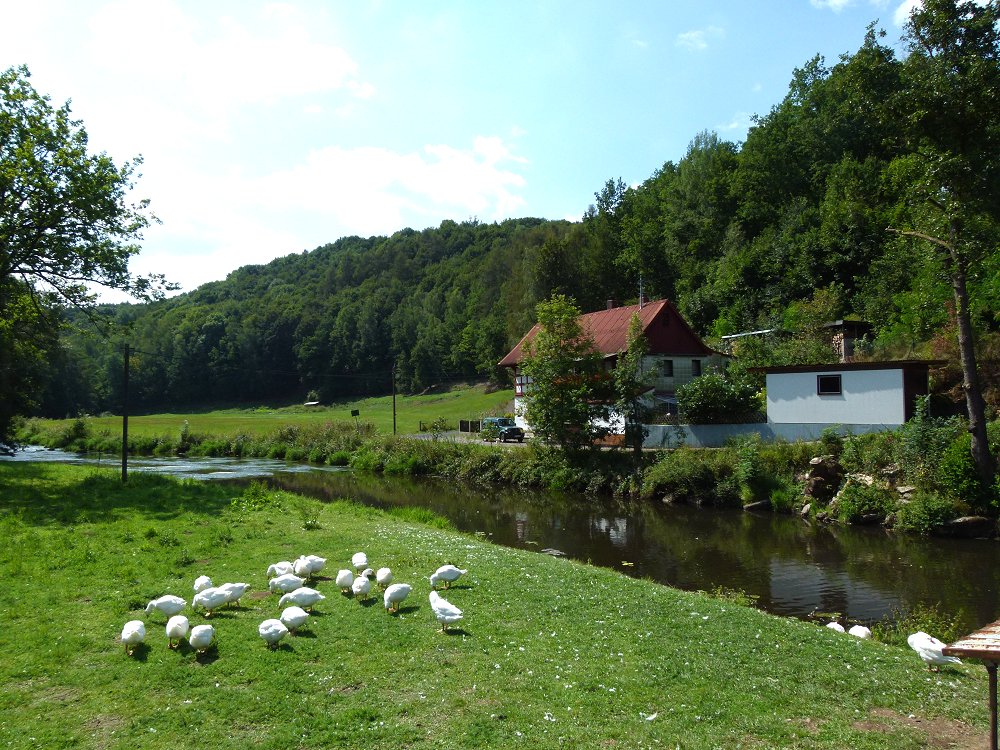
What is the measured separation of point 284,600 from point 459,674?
350cm

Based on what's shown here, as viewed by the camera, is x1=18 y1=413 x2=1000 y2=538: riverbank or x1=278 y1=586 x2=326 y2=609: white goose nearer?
x1=278 y1=586 x2=326 y2=609: white goose

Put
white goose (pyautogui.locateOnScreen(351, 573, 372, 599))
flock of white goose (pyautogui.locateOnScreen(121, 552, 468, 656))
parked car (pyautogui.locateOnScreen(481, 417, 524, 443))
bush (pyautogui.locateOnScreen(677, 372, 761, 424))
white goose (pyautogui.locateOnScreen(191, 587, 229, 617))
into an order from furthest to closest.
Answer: parked car (pyautogui.locateOnScreen(481, 417, 524, 443)) → bush (pyautogui.locateOnScreen(677, 372, 761, 424)) → white goose (pyautogui.locateOnScreen(351, 573, 372, 599)) → white goose (pyautogui.locateOnScreen(191, 587, 229, 617)) → flock of white goose (pyautogui.locateOnScreen(121, 552, 468, 656))

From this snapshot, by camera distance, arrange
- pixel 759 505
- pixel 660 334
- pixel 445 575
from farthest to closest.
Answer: pixel 660 334, pixel 759 505, pixel 445 575

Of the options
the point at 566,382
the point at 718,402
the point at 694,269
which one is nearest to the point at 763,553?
the point at 718,402

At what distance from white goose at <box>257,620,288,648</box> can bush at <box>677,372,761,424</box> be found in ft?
99.1

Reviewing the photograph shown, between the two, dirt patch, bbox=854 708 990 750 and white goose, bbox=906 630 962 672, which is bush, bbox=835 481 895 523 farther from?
dirt patch, bbox=854 708 990 750

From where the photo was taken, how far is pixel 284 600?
10.3 metres

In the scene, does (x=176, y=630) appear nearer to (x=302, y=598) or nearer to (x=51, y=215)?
(x=302, y=598)

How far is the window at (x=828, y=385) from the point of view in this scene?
104ft

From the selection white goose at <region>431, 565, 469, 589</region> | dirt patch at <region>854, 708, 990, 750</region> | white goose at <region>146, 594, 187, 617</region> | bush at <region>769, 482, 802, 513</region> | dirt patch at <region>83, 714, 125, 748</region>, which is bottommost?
bush at <region>769, 482, 802, 513</region>

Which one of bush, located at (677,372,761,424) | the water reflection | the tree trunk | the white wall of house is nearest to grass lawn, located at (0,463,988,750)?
the water reflection

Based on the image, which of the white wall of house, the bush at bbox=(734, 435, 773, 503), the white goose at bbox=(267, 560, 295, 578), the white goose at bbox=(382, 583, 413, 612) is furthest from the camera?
the white wall of house

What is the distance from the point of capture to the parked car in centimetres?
4862

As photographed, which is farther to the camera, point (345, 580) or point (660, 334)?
point (660, 334)
